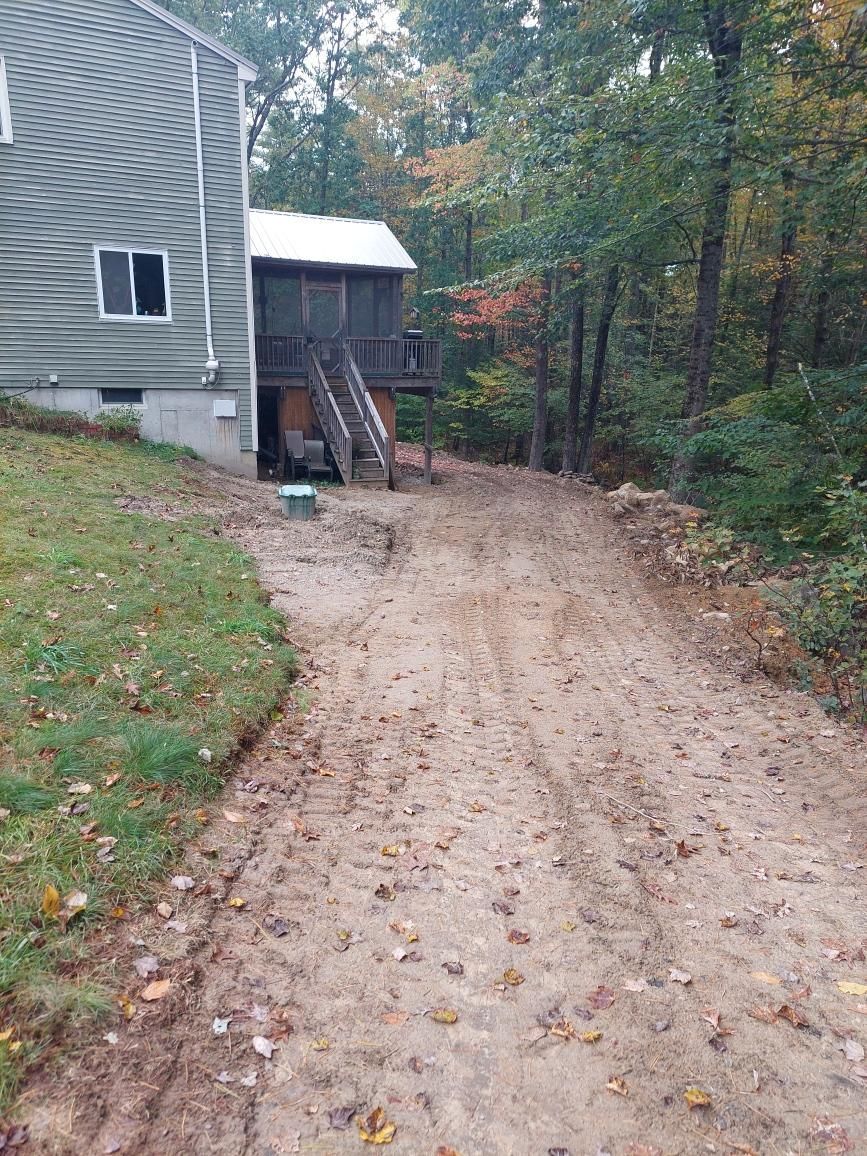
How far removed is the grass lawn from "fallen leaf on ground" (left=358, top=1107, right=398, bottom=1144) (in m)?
1.00

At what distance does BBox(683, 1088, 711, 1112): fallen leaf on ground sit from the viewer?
242cm

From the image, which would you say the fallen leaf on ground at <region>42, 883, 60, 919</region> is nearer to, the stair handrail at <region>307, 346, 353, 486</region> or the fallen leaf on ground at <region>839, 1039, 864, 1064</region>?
the fallen leaf on ground at <region>839, 1039, 864, 1064</region>

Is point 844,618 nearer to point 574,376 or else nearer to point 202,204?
point 202,204

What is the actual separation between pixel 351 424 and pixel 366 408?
0.57 m

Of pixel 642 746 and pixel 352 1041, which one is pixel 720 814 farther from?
pixel 352 1041

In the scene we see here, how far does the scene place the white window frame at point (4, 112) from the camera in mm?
12545

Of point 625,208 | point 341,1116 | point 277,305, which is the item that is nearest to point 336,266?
point 277,305

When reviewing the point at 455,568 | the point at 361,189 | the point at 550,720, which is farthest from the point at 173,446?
the point at 361,189

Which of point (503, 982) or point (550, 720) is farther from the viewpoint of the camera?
point (550, 720)

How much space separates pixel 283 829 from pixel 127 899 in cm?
94

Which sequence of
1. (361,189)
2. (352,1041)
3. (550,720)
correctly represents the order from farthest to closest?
(361,189), (550,720), (352,1041)

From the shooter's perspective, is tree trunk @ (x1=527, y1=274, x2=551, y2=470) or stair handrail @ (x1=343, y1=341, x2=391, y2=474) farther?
tree trunk @ (x1=527, y1=274, x2=551, y2=470)

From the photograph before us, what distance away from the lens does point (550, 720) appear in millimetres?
5617

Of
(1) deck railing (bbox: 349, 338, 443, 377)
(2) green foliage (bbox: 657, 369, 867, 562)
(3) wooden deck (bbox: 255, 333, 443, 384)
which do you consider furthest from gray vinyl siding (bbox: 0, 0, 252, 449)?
(2) green foliage (bbox: 657, 369, 867, 562)
